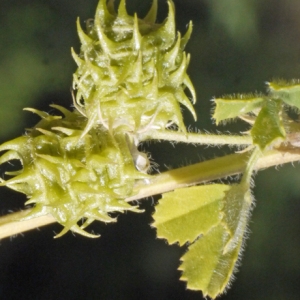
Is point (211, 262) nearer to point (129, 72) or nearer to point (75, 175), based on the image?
point (75, 175)

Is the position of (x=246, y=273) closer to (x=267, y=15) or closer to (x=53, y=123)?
(x=267, y=15)

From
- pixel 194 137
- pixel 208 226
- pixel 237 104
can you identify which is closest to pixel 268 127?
pixel 237 104

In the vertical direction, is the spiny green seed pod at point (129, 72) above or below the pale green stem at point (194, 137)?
above

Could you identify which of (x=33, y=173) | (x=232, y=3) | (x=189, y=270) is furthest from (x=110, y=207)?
(x=232, y=3)

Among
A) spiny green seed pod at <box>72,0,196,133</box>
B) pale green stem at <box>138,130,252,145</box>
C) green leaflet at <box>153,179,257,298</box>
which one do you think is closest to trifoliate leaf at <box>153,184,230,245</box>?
green leaflet at <box>153,179,257,298</box>

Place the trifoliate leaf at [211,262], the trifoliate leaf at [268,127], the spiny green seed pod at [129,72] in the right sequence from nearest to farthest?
the trifoliate leaf at [268,127] → the spiny green seed pod at [129,72] → the trifoliate leaf at [211,262]

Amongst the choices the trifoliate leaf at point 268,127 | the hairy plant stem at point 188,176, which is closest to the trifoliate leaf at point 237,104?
the trifoliate leaf at point 268,127

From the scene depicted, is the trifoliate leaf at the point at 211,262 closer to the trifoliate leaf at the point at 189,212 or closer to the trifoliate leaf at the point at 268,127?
the trifoliate leaf at the point at 189,212

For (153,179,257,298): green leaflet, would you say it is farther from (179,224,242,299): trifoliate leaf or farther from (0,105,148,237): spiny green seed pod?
(0,105,148,237): spiny green seed pod
